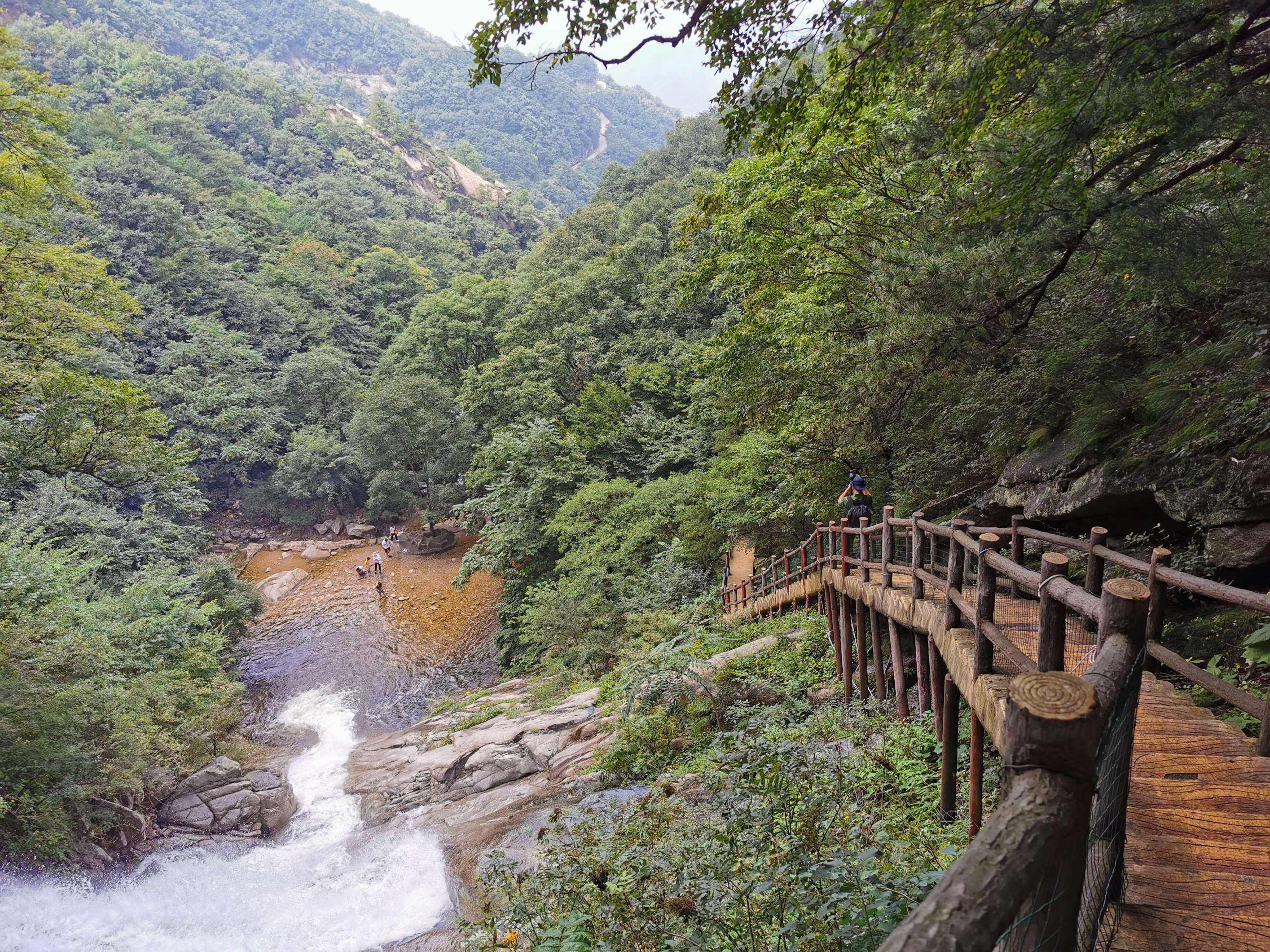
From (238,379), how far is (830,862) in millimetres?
36240

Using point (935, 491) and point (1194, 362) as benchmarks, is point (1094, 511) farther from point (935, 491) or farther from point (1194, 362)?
point (935, 491)

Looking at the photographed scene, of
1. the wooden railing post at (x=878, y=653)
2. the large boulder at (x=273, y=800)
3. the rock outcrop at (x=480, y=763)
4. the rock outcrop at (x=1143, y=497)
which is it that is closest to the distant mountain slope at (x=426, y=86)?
the rock outcrop at (x=480, y=763)

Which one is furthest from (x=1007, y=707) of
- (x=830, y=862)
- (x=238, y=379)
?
(x=238, y=379)

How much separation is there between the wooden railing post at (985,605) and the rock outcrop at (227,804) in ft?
38.1

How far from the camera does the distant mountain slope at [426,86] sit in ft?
317

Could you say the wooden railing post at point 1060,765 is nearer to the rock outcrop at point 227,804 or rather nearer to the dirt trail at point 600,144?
the rock outcrop at point 227,804

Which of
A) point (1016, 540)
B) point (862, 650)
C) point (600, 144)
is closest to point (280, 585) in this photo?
point (862, 650)

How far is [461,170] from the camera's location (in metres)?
76.5

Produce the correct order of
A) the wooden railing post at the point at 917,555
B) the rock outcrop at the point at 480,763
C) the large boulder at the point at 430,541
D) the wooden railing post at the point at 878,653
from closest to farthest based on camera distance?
the wooden railing post at the point at 917,555 < the wooden railing post at the point at 878,653 < the rock outcrop at the point at 480,763 < the large boulder at the point at 430,541

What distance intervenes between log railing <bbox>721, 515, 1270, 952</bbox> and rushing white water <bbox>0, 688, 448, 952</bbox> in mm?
6404

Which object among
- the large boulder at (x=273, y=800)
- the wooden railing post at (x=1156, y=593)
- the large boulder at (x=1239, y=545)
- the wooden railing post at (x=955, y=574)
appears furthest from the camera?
the large boulder at (x=273, y=800)

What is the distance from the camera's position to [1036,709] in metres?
1.32

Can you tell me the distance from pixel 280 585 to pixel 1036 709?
26278 mm

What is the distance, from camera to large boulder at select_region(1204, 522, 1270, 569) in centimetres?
454
